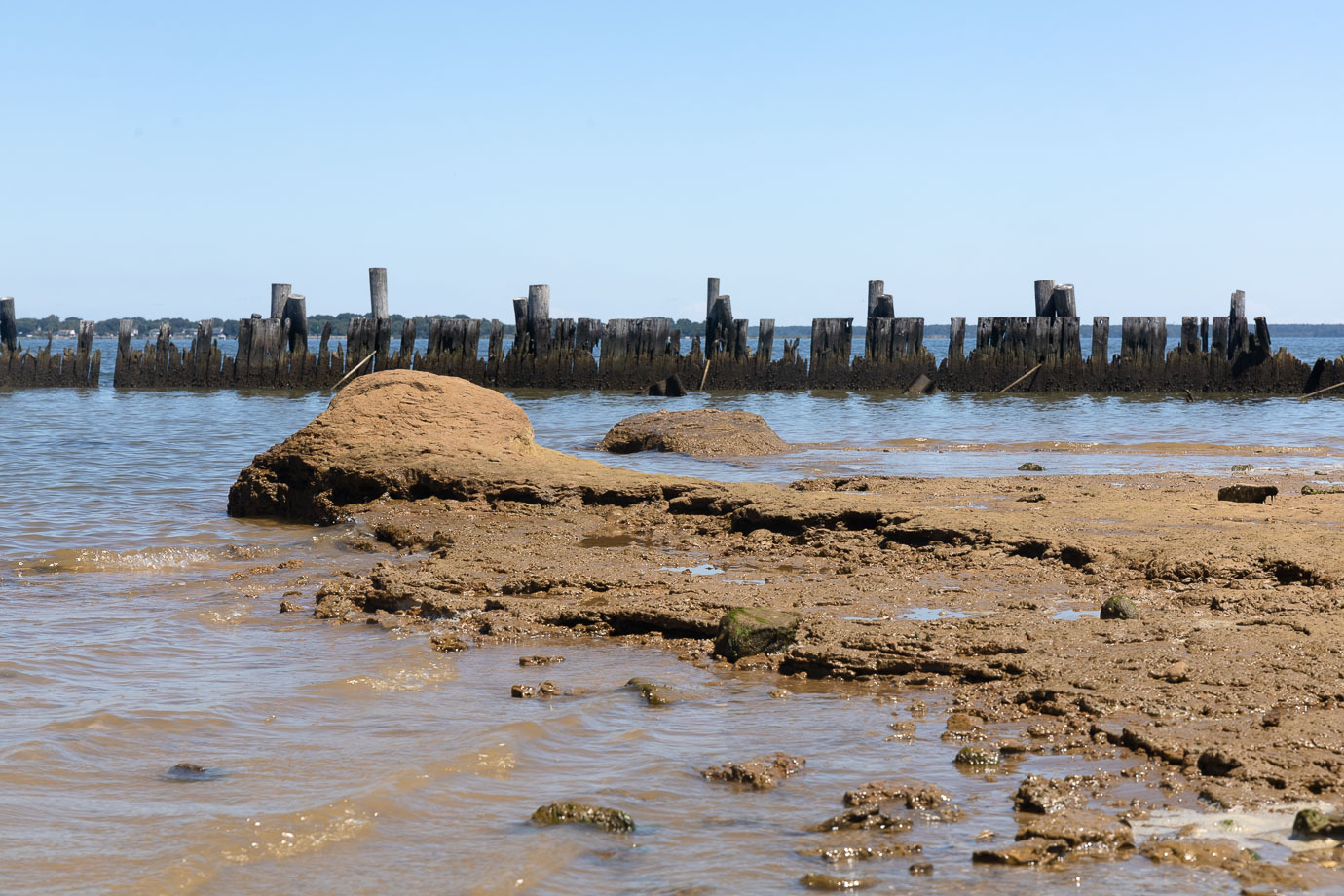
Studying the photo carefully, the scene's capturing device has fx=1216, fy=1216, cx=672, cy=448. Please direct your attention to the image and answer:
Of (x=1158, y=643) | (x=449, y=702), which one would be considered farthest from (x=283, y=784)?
(x=1158, y=643)

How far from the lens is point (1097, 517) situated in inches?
281

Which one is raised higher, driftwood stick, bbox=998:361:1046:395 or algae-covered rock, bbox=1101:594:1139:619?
driftwood stick, bbox=998:361:1046:395

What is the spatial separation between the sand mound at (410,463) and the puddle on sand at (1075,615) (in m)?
3.50

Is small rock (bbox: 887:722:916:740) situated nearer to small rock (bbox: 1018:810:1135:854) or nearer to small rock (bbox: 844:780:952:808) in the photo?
small rock (bbox: 844:780:952:808)

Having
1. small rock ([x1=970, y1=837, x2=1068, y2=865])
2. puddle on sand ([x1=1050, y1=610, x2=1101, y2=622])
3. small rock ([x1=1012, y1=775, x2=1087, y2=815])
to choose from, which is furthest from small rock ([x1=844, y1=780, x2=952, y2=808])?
puddle on sand ([x1=1050, y1=610, x2=1101, y2=622])

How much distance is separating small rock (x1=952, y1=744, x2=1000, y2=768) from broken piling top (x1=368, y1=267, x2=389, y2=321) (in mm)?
23858

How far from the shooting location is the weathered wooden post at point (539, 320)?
2648cm

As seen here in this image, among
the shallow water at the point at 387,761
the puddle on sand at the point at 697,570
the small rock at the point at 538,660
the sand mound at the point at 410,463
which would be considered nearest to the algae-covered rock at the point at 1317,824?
the shallow water at the point at 387,761

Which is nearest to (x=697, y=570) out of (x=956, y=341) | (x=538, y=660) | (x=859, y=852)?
(x=538, y=660)

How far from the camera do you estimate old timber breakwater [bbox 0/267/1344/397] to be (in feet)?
83.5

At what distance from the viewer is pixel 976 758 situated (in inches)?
142

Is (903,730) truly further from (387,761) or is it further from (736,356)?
(736,356)

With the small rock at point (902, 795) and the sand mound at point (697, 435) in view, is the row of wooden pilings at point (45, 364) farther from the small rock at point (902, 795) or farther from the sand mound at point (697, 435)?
the small rock at point (902, 795)

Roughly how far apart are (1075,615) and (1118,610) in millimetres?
275
